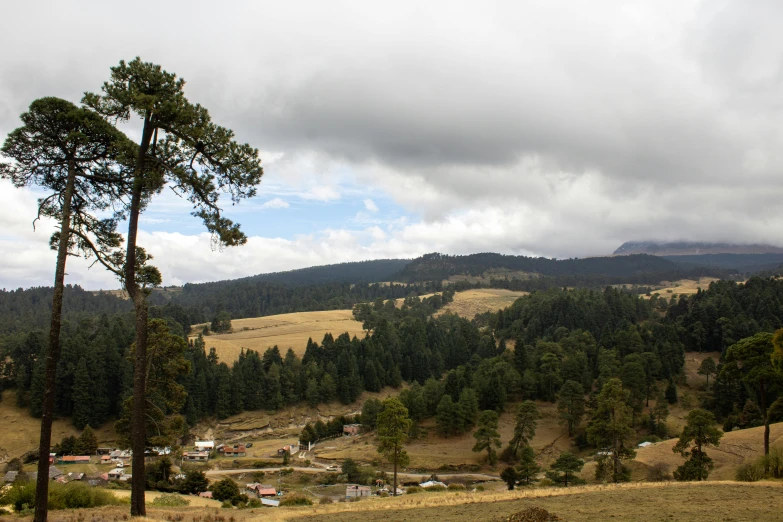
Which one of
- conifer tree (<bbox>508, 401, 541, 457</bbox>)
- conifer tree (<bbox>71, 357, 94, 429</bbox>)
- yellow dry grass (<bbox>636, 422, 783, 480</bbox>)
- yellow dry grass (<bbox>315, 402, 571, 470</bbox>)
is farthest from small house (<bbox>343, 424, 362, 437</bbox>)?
yellow dry grass (<bbox>636, 422, 783, 480</bbox>)

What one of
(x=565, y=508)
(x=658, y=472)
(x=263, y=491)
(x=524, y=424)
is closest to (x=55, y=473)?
(x=263, y=491)

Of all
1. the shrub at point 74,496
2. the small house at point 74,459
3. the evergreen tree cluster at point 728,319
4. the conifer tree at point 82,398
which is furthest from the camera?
the evergreen tree cluster at point 728,319

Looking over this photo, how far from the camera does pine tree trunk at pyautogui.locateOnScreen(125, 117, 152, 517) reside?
46.9 feet

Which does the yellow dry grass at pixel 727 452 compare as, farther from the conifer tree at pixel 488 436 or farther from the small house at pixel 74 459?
the small house at pixel 74 459

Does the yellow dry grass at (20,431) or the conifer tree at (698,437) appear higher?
the conifer tree at (698,437)

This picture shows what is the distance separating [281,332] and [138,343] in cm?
14073

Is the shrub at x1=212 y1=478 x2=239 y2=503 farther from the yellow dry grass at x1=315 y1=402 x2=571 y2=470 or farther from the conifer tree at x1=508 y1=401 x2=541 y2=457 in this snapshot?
the conifer tree at x1=508 y1=401 x2=541 y2=457

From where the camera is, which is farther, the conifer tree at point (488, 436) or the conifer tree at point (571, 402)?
the conifer tree at point (571, 402)

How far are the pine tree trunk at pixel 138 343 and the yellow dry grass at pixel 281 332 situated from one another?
336ft

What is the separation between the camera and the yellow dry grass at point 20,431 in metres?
67.4

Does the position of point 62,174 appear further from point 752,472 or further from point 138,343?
point 752,472

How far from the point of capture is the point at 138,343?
14.3m

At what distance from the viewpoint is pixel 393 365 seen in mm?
107000

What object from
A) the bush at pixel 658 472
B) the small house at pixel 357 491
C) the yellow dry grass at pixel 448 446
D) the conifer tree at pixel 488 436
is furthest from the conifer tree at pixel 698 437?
the yellow dry grass at pixel 448 446
